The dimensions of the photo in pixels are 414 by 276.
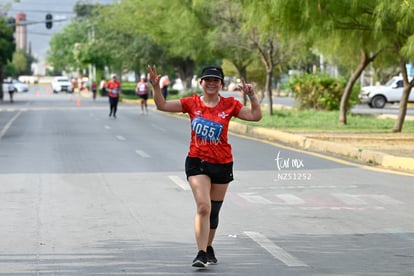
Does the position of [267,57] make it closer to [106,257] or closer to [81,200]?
[81,200]

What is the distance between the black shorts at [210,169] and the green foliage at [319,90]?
3152 cm

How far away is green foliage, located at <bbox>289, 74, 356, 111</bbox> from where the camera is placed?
4069cm

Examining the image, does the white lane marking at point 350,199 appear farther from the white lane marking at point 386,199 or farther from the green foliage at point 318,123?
the green foliage at point 318,123

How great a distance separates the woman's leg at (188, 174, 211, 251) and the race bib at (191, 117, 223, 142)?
0.34m

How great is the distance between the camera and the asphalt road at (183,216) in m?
9.33

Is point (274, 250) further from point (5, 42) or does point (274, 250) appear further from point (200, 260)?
point (5, 42)

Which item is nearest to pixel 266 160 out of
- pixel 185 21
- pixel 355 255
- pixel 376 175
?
pixel 376 175

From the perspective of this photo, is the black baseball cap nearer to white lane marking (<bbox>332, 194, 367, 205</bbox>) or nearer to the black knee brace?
the black knee brace

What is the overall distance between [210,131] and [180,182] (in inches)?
279

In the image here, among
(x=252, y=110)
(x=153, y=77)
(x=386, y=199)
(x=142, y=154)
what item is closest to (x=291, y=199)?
(x=386, y=199)

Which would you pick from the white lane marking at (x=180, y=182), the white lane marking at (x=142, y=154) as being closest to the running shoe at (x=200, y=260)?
the white lane marking at (x=180, y=182)

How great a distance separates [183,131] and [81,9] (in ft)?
383

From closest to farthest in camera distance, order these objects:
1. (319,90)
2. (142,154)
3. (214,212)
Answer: (214,212) < (142,154) < (319,90)

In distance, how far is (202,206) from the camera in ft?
29.7
